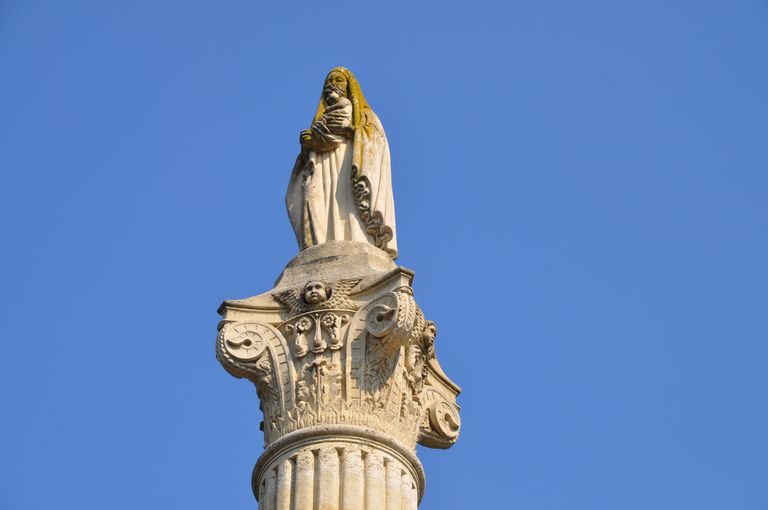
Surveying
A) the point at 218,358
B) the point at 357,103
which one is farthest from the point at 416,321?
the point at 357,103

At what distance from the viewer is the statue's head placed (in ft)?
70.1

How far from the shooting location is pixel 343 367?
17.9 metres

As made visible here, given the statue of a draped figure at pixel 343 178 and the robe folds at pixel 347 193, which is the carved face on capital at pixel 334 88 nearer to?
the statue of a draped figure at pixel 343 178

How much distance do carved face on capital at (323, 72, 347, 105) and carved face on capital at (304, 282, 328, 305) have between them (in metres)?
3.59

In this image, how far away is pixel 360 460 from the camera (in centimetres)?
1728

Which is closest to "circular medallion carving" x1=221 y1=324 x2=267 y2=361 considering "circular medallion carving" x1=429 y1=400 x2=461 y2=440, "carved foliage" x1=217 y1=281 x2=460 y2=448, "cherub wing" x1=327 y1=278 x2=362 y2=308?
"carved foliage" x1=217 y1=281 x2=460 y2=448

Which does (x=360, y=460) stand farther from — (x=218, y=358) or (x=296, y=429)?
(x=218, y=358)

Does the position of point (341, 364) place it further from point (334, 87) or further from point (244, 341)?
point (334, 87)

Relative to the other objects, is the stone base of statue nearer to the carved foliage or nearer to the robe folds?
the carved foliage

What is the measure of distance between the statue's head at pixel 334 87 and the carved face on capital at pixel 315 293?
11.8 ft

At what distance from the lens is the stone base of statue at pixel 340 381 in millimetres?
17219

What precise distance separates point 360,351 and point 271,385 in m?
1.08

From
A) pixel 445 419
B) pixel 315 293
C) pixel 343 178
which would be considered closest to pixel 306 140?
pixel 343 178

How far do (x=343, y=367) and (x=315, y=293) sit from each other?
1.04 m
